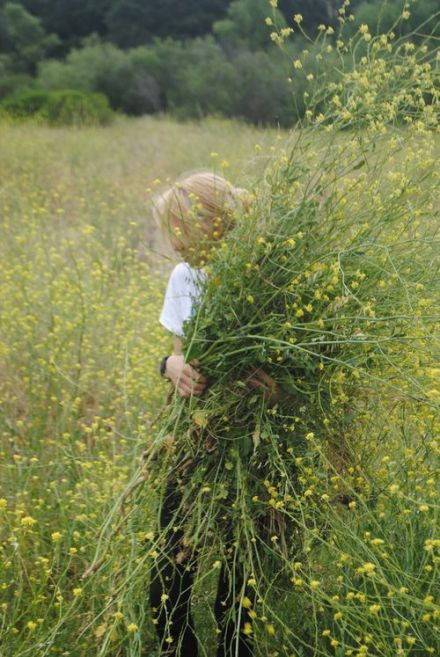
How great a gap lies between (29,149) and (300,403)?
8.81m

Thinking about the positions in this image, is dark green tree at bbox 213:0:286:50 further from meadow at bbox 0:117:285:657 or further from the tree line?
meadow at bbox 0:117:285:657

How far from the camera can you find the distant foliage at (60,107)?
50.5ft

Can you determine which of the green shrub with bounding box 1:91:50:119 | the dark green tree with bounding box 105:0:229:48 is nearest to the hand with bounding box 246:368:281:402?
the green shrub with bounding box 1:91:50:119

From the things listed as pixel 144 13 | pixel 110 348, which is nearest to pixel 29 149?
pixel 110 348

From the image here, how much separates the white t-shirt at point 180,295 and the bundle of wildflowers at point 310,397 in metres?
0.08

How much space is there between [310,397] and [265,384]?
125 mm

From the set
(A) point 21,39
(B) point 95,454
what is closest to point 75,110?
(A) point 21,39

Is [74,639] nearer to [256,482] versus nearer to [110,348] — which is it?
[256,482]

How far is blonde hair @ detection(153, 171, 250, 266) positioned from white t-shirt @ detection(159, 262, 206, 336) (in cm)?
4

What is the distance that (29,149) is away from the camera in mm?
10359

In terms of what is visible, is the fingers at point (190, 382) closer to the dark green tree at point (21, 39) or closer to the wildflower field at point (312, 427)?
the wildflower field at point (312, 427)

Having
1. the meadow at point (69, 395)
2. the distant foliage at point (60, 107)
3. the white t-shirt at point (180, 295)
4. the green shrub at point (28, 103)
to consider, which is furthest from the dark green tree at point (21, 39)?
the white t-shirt at point (180, 295)

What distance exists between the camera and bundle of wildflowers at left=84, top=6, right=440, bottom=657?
86.7 inches

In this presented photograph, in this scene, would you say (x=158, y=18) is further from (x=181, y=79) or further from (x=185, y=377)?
(x=185, y=377)
